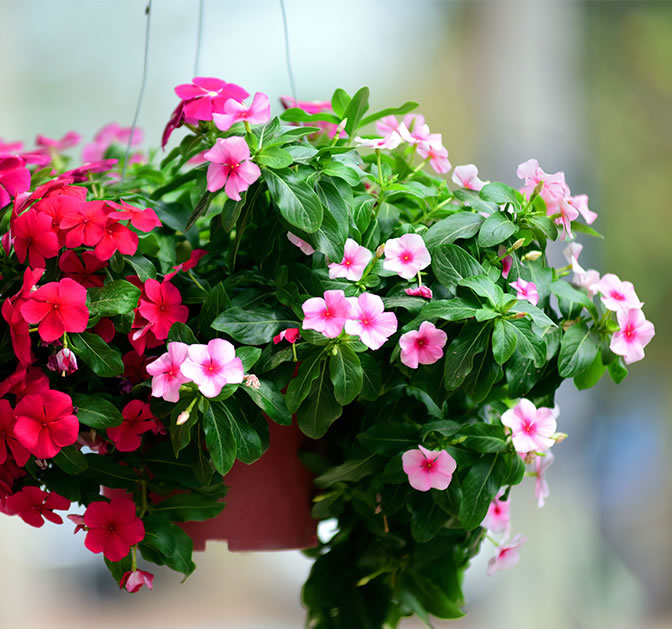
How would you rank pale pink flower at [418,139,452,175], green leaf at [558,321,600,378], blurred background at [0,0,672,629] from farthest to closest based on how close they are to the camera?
blurred background at [0,0,672,629]
pale pink flower at [418,139,452,175]
green leaf at [558,321,600,378]

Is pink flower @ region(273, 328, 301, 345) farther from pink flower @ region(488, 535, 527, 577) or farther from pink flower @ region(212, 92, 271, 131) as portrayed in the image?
pink flower @ region(488, 535, 527, 577)

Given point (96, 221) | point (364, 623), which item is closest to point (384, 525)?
point (364, 623)

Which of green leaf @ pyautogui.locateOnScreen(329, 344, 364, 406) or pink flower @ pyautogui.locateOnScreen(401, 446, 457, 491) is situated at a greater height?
green leaf @ pyautogui.locateOnScreen(329, 344, 364, 406)

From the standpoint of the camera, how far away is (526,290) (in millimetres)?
691

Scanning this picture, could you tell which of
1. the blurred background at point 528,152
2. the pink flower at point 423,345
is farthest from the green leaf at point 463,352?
the blurred background at point 528,152

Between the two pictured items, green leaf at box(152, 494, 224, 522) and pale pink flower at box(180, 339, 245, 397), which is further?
green leaf at box(152, 494, 224, 522)

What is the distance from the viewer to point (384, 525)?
2.68ft

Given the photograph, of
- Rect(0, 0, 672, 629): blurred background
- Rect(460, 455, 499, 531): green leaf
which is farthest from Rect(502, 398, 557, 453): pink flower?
Rect(0, 0, 672, 629): blurred background

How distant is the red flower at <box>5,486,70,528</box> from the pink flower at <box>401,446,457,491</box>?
32 cm

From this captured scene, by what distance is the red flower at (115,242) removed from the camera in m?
0.64

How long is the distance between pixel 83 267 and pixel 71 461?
17 cm

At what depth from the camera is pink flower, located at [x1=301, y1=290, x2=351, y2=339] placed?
597mm

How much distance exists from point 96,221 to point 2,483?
26 cm

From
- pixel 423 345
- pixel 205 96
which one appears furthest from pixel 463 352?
pixel 205 96
